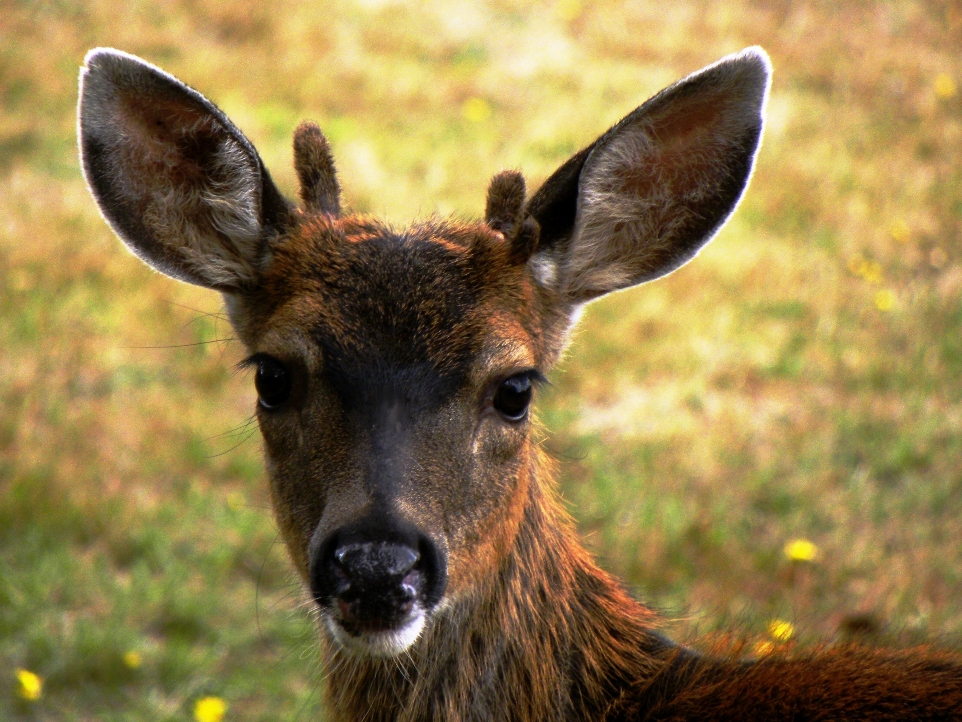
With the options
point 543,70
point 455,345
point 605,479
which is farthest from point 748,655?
point 543,70

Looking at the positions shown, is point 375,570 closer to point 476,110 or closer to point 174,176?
point 174,176

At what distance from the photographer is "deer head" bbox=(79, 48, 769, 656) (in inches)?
120

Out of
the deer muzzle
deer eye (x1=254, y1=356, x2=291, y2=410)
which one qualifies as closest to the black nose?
the deer muzzle

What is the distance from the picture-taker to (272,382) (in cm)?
338

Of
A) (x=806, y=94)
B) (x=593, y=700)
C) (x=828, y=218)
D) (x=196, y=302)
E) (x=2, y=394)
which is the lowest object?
(x=593, y=700)

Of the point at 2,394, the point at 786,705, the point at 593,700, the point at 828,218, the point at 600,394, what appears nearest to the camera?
the point at 786,705

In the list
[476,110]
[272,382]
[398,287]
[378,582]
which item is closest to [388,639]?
[378,582]

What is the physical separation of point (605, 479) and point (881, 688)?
346cm

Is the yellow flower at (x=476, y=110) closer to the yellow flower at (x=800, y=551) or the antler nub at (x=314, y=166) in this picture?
the yellow flower at (x=800, y=551)

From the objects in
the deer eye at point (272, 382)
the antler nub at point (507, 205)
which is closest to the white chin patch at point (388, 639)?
the deer eye at point (272, 382)

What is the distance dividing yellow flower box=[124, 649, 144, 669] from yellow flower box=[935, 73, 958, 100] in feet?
36.5

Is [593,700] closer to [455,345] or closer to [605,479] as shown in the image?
[455,345]

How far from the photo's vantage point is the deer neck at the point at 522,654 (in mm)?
3385

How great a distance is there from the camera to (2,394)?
6.59 meters
